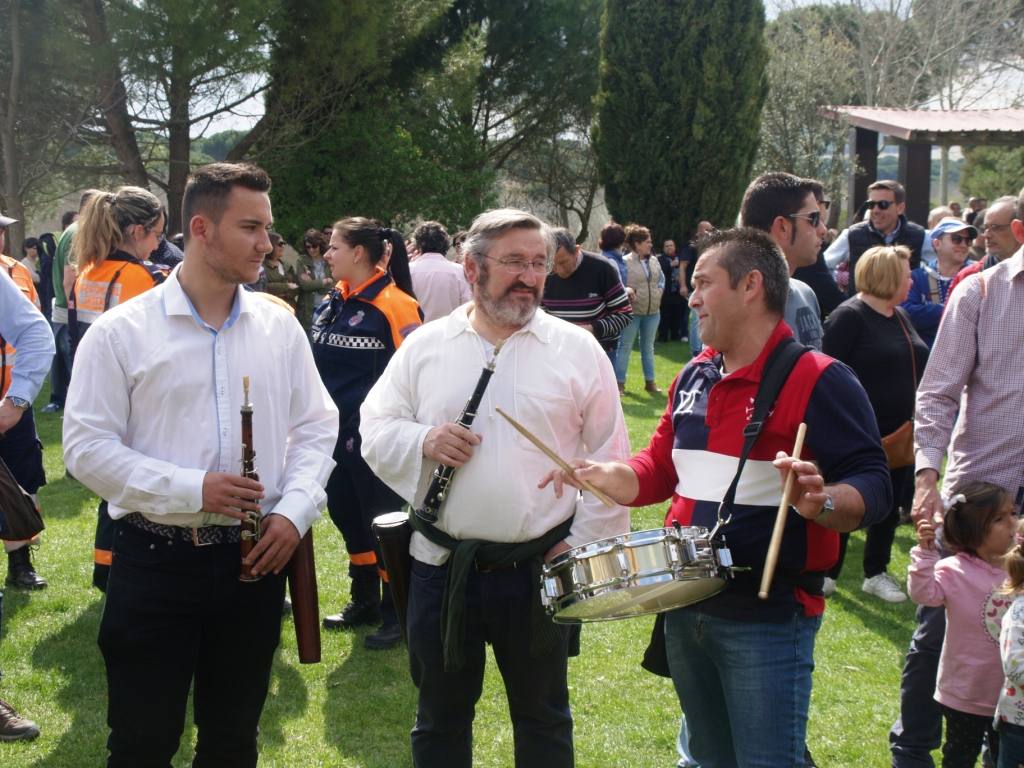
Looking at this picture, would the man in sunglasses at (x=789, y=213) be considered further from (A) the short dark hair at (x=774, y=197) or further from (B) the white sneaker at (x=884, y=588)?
(B) the white sneaker at (x=884, y=588)

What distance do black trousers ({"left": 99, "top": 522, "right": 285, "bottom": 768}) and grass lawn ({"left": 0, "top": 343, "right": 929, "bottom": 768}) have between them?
1.28 metres

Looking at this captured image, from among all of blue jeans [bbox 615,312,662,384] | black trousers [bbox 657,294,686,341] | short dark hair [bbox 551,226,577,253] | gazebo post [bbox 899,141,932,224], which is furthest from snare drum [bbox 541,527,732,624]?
black trousers [bbox 657,294,686,341]

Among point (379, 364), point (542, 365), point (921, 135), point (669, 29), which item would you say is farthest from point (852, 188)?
point (542, 365)

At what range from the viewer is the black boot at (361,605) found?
6168mm

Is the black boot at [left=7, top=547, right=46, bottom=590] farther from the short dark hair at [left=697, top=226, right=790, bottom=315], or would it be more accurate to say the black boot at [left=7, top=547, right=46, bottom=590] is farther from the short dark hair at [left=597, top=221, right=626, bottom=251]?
the short dark hair at [left=597, top=221, right=626, bottom=251]

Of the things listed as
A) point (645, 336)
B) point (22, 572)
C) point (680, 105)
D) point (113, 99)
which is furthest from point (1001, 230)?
point (680, 105)

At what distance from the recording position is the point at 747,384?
3.07 meters

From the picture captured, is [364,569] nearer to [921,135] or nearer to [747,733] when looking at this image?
[747,733]

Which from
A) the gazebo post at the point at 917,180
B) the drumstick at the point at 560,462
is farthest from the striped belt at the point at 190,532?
the gazebo post at the point at 917,180

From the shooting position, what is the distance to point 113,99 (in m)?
18.5

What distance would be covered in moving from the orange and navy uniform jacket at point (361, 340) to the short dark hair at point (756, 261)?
2871 millimetres

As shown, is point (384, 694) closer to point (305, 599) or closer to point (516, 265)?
point (305, 599)

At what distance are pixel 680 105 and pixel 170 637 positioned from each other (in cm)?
2164

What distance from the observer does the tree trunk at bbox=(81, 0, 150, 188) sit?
17.8 meters
